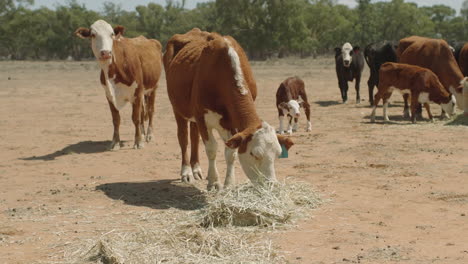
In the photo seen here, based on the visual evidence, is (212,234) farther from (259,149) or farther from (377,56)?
(377,56)

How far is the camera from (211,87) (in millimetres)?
7691

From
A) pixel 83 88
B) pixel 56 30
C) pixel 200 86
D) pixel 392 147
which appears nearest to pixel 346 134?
pixel 392 147

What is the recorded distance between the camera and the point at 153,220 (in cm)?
694

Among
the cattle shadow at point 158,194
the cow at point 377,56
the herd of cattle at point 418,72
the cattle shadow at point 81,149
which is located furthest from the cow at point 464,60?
the cattle shadow at point 158,194

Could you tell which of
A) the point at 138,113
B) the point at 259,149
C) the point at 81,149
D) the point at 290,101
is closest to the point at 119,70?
the point at 138,113

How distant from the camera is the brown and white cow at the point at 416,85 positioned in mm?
14602

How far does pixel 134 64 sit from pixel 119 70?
1.41ft

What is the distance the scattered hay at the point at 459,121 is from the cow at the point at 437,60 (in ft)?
0.66

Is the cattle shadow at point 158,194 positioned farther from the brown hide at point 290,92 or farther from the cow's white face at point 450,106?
the cow's white face at point 450,106

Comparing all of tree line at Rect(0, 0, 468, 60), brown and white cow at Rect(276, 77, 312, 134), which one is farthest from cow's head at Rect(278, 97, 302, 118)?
tree line at Rect(0, 0, 468, 60)

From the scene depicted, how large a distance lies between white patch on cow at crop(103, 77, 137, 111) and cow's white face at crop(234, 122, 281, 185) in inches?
238

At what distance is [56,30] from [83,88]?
6453 centimetres

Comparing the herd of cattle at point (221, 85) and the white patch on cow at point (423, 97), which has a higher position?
the herd of cattle at point (221, 85)

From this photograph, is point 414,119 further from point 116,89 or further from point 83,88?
point 83,88
